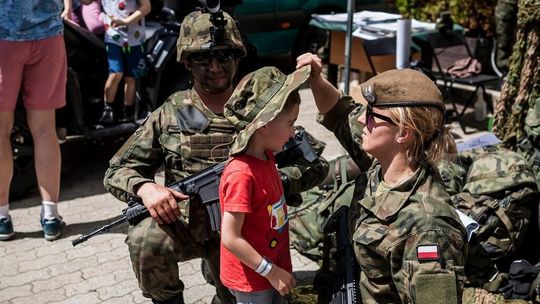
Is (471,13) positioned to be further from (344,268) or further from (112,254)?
(344,268)

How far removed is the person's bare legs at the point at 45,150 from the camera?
14.1 feet

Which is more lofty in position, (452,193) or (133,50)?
(133,50)

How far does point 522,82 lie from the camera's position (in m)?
4.40

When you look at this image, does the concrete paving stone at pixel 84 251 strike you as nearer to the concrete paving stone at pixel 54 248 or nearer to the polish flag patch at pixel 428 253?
the concrete paving stone at pixel 54 248

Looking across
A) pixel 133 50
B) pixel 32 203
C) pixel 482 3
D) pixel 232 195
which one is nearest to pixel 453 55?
pixel 482 3

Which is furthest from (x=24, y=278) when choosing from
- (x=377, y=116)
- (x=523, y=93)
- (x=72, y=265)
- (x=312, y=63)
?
(x=523, y=93)

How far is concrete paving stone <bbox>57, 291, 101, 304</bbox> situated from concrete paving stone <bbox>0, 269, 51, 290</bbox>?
34 cm

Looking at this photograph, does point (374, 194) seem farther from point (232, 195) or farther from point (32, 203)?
point (32, 203)

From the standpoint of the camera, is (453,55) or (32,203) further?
(453,55)

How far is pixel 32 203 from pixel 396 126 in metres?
3.62

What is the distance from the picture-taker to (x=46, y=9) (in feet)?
13.7

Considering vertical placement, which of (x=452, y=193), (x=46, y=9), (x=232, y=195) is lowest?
(x=452, y=193)

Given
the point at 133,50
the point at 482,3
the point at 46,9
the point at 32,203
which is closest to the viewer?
the point at 46,9

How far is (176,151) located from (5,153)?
182 centimetres
